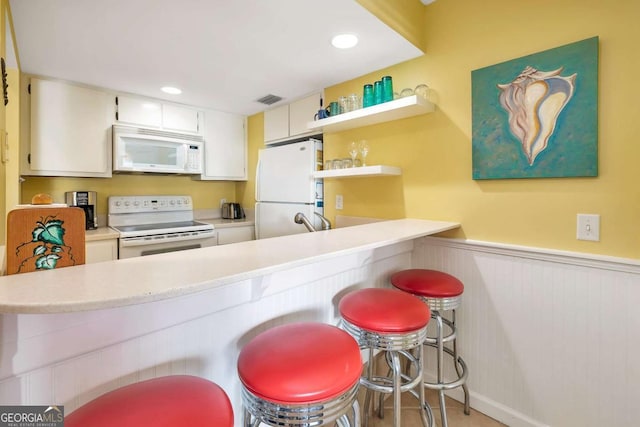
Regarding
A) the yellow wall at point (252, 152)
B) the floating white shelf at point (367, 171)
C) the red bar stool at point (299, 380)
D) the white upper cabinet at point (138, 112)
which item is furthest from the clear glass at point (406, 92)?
the white upper cabinet at point (138, 112)

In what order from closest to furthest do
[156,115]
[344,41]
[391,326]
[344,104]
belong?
1. [391,326]
2. [344,41]
3. [344,104]
4. [156,115]

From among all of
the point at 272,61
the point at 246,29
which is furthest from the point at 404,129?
the point at 246,29

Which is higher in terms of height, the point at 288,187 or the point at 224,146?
the point at 224,146

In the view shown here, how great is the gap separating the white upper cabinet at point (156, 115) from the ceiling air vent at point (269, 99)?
2.51ft

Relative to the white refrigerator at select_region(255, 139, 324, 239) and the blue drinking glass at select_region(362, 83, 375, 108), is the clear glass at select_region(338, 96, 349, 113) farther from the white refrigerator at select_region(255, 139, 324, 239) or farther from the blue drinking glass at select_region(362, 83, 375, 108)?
the white refrigerator at select_region(255, 139, 324, 239)

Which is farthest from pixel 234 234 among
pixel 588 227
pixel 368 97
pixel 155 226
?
Answer: pixel 588 227

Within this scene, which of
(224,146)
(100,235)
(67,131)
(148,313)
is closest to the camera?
(148,313)

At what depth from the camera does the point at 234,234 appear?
10.5 ft

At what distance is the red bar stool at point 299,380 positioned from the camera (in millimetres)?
756

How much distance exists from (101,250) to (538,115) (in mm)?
3077

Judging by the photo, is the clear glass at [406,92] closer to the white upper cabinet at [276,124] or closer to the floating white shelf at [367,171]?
the floating white shelf at [367,171]

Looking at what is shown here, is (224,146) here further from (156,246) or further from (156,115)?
(156,246)

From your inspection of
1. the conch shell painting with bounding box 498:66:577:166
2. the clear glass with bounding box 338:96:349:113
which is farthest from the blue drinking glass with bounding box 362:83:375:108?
the conch shell painting with bounding box 498:66:577:166

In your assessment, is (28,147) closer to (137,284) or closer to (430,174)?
(137,284)
